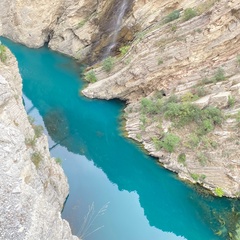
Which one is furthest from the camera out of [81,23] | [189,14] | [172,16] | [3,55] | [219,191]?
[81,23]

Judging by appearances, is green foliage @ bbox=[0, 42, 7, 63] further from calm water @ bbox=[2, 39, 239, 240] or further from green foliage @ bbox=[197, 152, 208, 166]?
green foliage @ bbox=[197, 152, 208, 166]

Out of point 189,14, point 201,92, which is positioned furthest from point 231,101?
point 189,14

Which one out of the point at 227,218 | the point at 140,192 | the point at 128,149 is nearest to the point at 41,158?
the point at 140,192

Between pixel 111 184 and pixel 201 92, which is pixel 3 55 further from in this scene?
pixel 201 92

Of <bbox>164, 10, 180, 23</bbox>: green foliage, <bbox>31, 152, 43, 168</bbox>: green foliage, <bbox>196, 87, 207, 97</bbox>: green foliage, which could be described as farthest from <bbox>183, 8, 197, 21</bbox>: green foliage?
<bbox>31, 152, 43, 168</bbox>: green foliage

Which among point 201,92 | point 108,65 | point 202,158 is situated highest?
point 201,92

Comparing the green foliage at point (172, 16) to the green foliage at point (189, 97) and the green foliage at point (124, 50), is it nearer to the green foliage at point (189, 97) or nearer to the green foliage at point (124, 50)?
the green foliage at point (124, 50)

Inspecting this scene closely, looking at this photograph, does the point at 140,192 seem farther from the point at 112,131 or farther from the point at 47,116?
the point at 47,116
